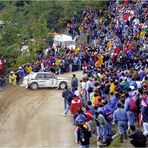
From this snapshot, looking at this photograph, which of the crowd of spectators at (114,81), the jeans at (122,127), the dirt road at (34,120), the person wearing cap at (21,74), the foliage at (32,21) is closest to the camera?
the jeans at (122,127)

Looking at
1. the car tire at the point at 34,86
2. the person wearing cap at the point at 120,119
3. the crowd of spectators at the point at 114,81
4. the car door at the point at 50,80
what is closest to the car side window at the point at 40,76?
the car door at the point at 50,80

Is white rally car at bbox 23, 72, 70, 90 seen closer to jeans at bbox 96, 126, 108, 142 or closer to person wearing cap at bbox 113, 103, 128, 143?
jeans at bbox 96, 126, 108, 142

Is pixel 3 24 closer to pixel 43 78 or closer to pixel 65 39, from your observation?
pixel 65 39

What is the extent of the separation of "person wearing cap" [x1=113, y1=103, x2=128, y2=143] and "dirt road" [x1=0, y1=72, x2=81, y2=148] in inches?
116

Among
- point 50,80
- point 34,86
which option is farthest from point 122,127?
point 34,86

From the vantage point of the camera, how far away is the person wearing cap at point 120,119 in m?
22.1

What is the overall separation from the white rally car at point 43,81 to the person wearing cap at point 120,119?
15.9 metres

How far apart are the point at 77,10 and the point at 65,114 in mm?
34876

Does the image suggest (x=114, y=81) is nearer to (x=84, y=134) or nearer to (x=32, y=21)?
(x=84, y=134)

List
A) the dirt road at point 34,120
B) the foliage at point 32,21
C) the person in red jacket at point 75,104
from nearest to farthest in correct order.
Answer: the dirt road at point 34,120 → the person in red jacket at point 75,104 → the foliage at point 32,21

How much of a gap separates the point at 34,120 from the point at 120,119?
28.2ft

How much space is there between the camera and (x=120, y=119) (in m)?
22.2

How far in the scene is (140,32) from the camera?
142 feet

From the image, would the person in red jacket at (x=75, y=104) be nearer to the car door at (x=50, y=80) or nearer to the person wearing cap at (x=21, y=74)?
the car door at (x=50, y=80)
